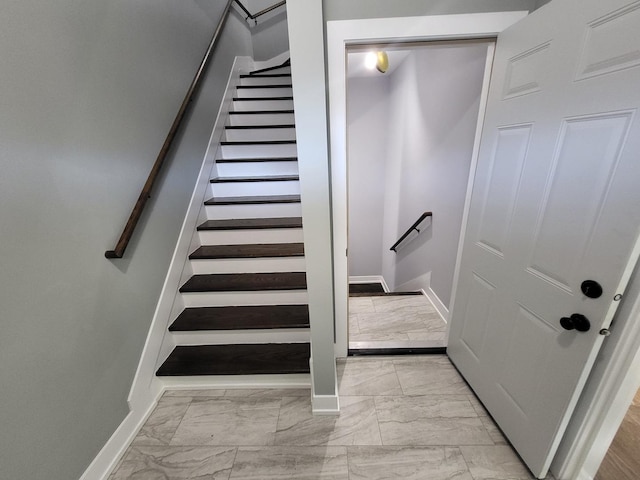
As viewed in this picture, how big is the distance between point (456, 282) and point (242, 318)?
4.95 feet

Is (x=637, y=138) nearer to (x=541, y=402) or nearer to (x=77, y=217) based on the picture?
(x=541, y=402)

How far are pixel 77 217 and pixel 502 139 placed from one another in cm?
202

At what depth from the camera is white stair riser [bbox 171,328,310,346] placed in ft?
5.70

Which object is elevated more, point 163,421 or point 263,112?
point 263,112

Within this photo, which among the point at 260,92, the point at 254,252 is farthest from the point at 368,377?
the point at 260,92

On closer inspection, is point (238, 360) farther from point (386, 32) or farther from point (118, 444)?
point (386, 32)

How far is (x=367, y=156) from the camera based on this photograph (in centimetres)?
412

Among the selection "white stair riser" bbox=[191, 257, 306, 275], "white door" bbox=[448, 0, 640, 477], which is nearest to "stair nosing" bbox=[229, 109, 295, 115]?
"white stair riser" bbox=[191, 257, 306, 275]

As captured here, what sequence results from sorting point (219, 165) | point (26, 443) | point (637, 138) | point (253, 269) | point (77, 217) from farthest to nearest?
point (219, 165) → point (253, 269) → point (77, 217) → point (26, 443) → point (637, 138)

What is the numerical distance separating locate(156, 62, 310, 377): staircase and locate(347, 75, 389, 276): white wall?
1.58 meters

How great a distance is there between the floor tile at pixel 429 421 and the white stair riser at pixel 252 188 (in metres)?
1.83

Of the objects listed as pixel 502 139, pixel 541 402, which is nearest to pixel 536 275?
pixel 541 402

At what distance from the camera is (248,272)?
6.60 ft

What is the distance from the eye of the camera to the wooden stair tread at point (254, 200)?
2.23 metres
